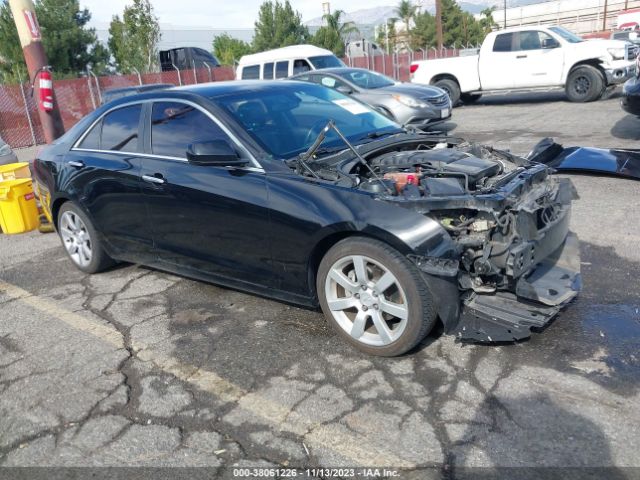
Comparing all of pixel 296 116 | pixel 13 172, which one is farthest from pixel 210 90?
pixel 13 172

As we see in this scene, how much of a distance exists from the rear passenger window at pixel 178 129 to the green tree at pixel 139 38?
24638 mm

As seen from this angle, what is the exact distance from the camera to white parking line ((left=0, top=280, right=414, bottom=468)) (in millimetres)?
2711

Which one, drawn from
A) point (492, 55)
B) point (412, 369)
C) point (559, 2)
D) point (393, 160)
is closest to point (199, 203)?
point (393, 160)

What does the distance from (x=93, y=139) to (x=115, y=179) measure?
0.65m

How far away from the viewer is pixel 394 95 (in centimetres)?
1149

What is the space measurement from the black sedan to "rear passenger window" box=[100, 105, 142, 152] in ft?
0.06

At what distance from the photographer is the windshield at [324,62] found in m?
15.1

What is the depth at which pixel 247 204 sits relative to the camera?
386cm

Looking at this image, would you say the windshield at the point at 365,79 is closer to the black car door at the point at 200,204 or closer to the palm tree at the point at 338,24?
the black car door at the point at 200,204

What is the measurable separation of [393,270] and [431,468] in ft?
3.64

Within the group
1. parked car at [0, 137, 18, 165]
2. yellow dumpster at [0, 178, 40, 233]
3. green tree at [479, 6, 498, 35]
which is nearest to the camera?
yellow dumpster at [0, 178, 40, 233]

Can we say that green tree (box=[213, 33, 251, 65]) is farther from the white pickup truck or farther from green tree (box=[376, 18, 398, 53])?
the white pickup truck

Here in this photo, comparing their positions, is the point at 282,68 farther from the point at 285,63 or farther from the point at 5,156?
the point at 5,156

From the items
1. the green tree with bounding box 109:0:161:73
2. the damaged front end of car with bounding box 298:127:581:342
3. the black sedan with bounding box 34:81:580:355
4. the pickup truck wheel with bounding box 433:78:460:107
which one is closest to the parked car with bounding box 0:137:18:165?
the black sedan with bounding box 34:81:580:355
